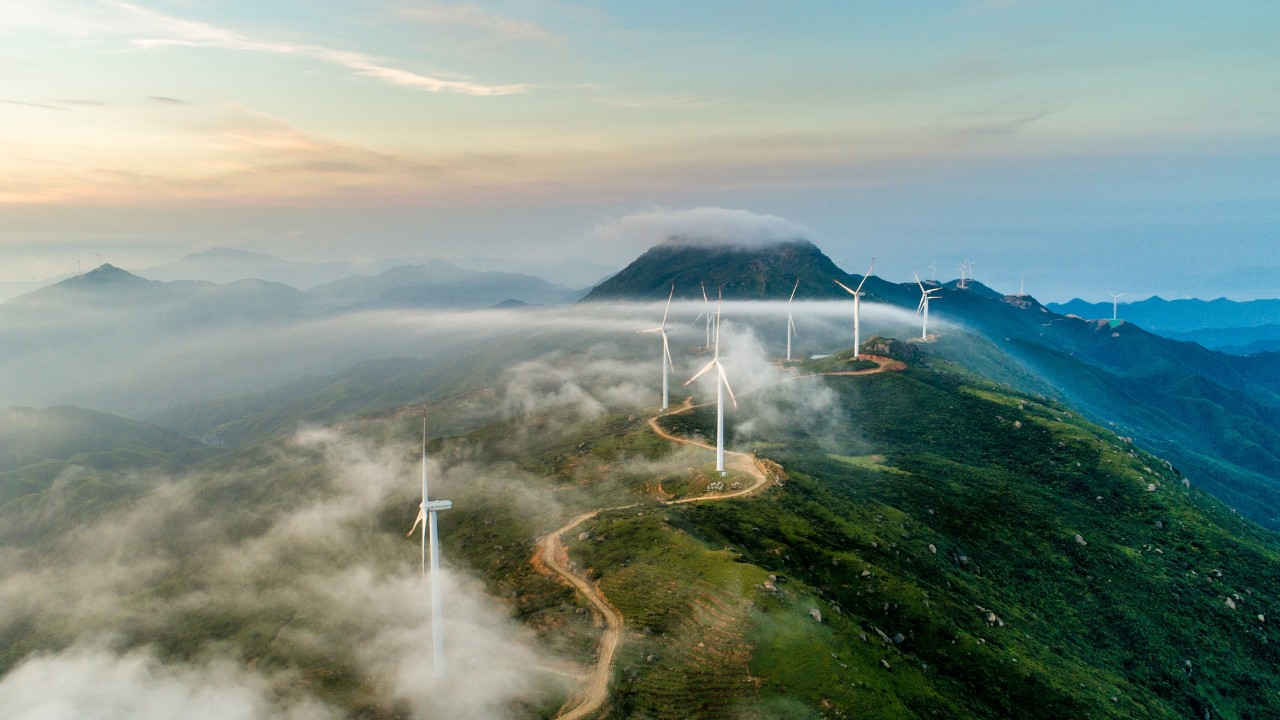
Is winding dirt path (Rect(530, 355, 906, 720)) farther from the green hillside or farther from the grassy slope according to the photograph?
the grassy slope

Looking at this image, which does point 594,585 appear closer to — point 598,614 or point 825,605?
point 598,614

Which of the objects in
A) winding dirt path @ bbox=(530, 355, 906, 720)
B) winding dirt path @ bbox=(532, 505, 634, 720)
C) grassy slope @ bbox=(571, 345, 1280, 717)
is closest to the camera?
winding dirt path @ bbox=(532, 505, 634, 720)

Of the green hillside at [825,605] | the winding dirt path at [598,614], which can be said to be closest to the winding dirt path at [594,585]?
the winding dirt path at [598,614]

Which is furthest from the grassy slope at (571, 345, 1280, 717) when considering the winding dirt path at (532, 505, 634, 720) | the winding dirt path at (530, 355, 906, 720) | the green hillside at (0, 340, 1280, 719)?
the winding dirt path at (530, 355, 906, 720)

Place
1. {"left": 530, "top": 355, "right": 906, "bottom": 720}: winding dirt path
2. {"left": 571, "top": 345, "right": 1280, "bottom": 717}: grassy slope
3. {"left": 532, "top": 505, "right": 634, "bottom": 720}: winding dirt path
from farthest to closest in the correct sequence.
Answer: {"left": 571, "top": 345, "right": 1280, "bottom": 717}: grassy slope < {"left": 530, "top": 355, "right": 906, "bottom": 720}: winding dirt path < {"left": 532, "top": 505, "right": 634, "bottom": 720}: winding dirt path

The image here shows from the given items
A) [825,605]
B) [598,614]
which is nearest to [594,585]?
[598,614]

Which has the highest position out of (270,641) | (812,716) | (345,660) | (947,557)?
(812,716)

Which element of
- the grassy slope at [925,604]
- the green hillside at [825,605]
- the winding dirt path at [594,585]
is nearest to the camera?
the winding dirt path at [594,585]

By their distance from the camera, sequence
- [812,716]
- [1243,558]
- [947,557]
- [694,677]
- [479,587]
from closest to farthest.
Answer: [812,716], [694,677], [479,587], [947,557], [1243,558]

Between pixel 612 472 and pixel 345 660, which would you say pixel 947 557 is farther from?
pixel 345 660

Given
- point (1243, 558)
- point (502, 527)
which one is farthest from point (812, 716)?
point (1243, 558)

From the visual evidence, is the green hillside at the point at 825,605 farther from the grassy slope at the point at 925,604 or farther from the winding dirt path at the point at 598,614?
the winding dirt path at the point at 598,614
